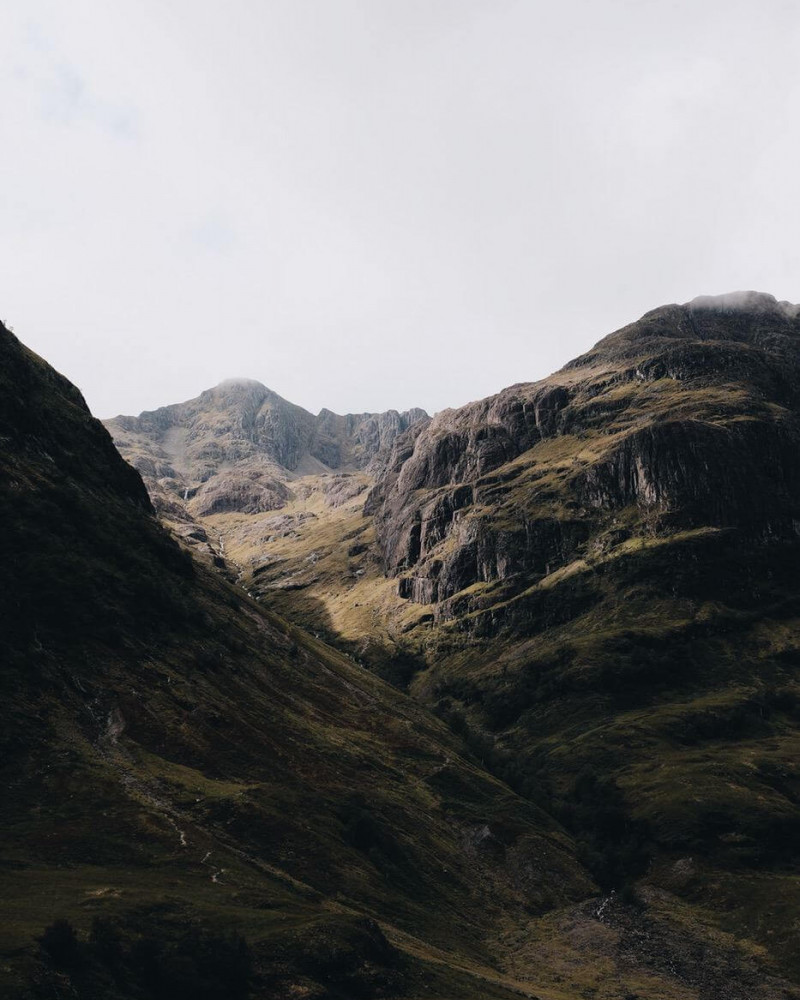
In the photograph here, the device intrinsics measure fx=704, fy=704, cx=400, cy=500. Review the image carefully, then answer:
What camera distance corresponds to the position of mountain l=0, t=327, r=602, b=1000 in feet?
228

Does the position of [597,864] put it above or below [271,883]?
below

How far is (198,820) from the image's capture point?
106 metres

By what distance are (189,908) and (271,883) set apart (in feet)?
70.4

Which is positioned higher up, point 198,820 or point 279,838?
point 198,820

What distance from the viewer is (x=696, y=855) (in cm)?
16162

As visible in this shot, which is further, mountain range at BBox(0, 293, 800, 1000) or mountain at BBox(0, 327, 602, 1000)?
mountain range at BBox(0, 293, 800, 1000)

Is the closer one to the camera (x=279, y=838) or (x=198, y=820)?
(x=198, y=820)

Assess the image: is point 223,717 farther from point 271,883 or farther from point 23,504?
point 23,504

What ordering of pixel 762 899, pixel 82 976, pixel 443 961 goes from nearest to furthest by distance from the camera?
pixel 82 976 → pixel 443 961 → pixel 762 899

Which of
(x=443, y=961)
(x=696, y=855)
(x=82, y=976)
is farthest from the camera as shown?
(x=696, y=855)

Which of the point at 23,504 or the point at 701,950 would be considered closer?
the point at 701,950

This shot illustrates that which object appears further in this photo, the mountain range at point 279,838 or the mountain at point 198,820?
the mountain range at point 279,838

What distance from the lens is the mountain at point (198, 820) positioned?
69.4 metres

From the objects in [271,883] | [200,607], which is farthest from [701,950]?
[200,607]
